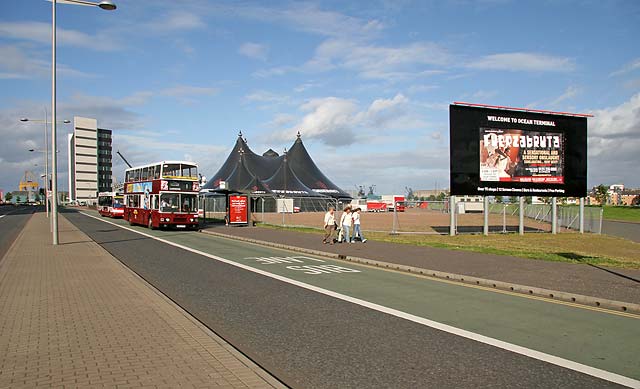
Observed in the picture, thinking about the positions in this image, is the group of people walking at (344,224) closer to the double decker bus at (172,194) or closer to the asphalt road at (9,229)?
the asphalt road at (9,229)

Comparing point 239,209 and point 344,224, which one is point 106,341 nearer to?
point 344,224

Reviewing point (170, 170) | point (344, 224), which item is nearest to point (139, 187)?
point (170, 170)

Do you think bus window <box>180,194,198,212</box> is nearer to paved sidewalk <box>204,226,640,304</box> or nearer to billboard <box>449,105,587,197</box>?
paved sidewalk <box>204,226,640,304</box>

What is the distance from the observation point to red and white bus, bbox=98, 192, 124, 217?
50.3m

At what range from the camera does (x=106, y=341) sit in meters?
6.23

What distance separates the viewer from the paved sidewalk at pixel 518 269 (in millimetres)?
10188

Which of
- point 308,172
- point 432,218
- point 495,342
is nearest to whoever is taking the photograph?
point 495,342

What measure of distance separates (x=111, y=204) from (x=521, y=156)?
1709 inches

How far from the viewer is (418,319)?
771 centimetres

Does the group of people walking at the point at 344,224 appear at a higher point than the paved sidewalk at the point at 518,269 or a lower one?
higher

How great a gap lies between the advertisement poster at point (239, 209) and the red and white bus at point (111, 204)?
18.5 metres

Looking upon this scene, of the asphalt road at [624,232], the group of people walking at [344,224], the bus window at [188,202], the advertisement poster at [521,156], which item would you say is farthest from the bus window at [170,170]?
the asphalt road at [624,232]

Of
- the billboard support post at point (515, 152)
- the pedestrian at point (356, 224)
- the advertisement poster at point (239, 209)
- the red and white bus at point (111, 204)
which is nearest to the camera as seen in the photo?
the pedestrian at point (356, 224)

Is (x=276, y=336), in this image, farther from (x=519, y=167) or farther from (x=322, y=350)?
(x=519, y=167)
